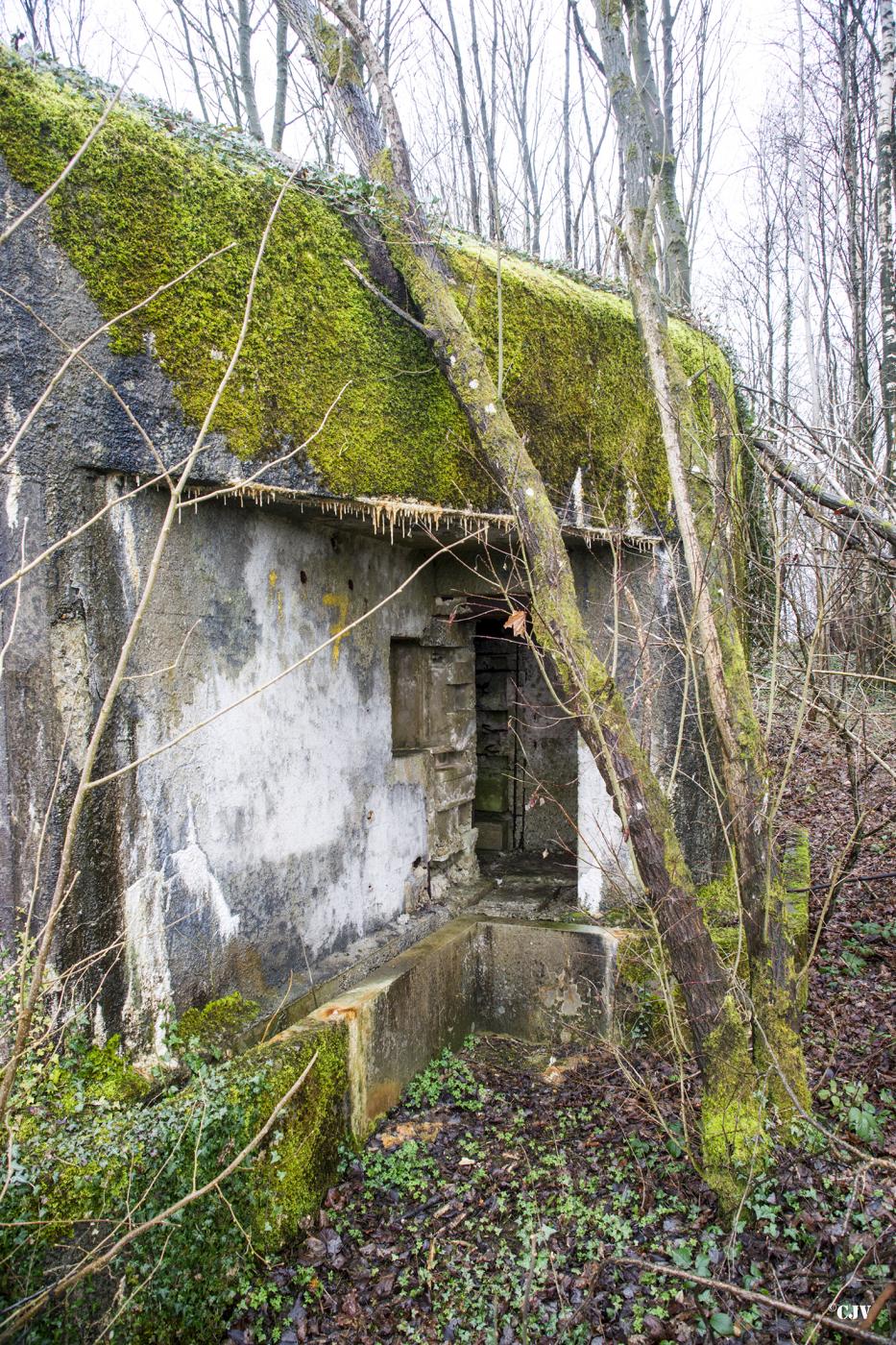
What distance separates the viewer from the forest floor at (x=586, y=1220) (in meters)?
2.77

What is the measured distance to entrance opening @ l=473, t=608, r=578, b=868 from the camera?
6625 mm

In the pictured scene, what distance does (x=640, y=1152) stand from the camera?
3590 millimetres

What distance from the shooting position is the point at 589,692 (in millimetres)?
3432

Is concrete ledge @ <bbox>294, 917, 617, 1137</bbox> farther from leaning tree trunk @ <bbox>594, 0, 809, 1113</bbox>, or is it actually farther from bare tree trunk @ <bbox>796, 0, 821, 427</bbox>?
bare tree trunk @ <bbox>796, 0, 821, 427</bbox>

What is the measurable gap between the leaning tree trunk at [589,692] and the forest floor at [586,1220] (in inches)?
7.6

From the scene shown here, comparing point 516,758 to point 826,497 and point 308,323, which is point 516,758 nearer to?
point 826,497

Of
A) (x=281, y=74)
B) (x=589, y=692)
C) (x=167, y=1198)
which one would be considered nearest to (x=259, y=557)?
(x=589, y=692)

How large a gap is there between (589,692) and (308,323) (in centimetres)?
195

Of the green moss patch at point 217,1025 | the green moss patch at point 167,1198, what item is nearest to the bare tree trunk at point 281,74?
the green moss patch at point 217,1025

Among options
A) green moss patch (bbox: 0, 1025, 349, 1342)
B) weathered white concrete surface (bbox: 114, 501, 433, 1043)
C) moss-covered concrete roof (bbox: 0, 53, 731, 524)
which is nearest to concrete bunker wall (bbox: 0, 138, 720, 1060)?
weathered white concrete surface (bbox: 114, 501, 433, 1043)

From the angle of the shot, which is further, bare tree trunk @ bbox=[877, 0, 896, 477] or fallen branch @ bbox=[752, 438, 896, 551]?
bare tree trunk @ bbox=[877, 0, 896, 477]

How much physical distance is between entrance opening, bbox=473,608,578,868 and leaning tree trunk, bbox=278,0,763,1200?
114 inches

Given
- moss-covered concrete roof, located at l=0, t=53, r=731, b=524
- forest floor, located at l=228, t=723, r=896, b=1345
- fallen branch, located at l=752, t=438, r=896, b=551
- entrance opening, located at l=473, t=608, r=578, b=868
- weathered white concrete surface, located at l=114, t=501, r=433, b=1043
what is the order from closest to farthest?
1. forest floor, located at l=228, t=723, r=896, b=1345
2. moss-covered concrete roof, located at l=0, t=53, r=731, b=524
3. weathered white concrete surface, located at l=114, t=501, r=433, b=1043
4. fallen branch, located at l=752, t=438, r=896, b=551
5. entrance opening, located at l=473, t=608, r=578, b=868

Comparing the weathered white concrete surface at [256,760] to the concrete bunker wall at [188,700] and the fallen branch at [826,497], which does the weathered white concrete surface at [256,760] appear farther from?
the fallen branch at [826,497]
